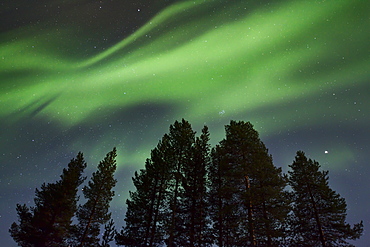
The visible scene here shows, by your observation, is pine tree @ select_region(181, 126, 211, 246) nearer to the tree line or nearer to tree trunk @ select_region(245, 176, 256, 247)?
the tree line

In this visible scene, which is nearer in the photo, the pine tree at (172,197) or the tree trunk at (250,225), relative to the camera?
the tree trunk at (250,225)

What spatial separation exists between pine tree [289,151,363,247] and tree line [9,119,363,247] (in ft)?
0.26

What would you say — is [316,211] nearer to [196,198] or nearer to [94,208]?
[196,198]

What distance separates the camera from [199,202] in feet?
66.3

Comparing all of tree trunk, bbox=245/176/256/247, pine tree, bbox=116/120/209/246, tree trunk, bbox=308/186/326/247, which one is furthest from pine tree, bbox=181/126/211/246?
tree trunk, bbox=308/186/326/247

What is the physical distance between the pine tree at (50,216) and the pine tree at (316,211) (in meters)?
21.7

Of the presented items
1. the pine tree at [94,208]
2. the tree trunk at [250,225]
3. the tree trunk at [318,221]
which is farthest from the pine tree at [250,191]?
the pine tree at [94,208]

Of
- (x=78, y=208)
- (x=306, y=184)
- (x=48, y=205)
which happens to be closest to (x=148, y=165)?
(x=78, y=208)

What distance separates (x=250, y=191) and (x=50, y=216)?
19306 millimetres

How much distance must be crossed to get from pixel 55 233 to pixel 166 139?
1396cm

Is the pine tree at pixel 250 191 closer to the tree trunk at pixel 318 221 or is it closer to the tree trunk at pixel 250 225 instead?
the tree trunk at pixel 250 225

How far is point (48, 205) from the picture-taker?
21750 mm

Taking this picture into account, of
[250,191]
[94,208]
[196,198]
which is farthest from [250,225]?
[94,208]

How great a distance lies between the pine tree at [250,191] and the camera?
48.4ft
